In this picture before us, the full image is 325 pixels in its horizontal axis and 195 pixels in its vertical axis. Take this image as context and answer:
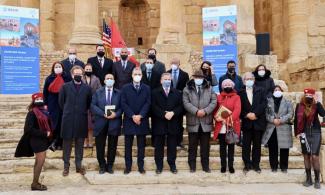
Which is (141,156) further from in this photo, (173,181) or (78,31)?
(78,31)

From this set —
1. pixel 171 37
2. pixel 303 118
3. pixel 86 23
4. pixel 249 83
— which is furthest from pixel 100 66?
pixel 86 23

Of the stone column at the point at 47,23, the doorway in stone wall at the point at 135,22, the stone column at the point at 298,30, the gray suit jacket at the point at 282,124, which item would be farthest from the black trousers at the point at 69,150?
the stone column at the point at 298,30

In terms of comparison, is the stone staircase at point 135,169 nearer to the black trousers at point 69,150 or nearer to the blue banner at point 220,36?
the black trousers at point 69,150

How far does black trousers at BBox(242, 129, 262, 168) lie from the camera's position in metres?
9.46

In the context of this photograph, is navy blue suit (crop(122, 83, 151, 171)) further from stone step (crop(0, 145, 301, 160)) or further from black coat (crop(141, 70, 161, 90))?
stone step (crop(0, 145, 301, 160))

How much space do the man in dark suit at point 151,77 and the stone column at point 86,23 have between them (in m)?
8.94

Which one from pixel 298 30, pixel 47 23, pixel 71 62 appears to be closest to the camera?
pixel 71 62

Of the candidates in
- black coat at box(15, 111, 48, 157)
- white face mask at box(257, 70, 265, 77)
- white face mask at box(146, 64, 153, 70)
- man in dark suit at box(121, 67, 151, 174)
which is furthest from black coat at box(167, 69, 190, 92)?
black coat at box(15, 111, 48, 157)

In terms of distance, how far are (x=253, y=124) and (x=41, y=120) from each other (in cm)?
452

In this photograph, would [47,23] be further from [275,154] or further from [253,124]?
[275,154]

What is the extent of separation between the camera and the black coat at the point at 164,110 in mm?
9344

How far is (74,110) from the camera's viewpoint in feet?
30.5

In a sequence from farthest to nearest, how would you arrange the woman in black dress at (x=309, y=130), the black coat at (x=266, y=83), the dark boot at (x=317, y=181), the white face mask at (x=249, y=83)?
the black coat at (x=266, y=83) → the white face mask at (x=249, y=83) → the woman in black dress at (x=309, y=130) → the dark boot at (x=317, y=181)

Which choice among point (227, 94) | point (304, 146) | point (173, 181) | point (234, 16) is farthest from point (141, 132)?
point (234, 16)
